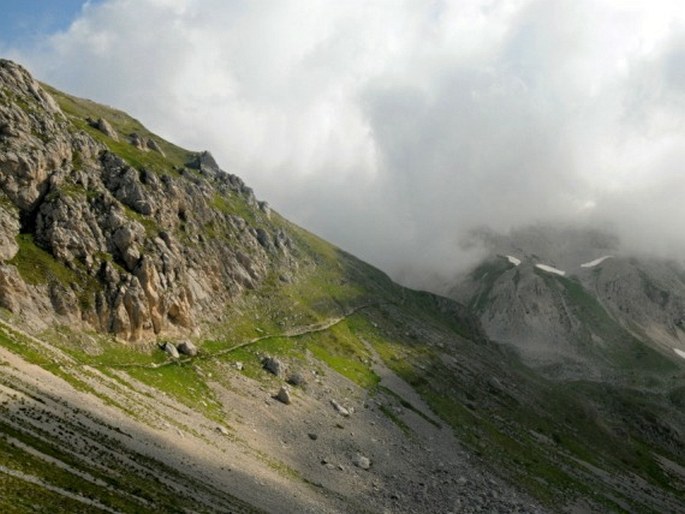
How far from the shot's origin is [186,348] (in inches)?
4252

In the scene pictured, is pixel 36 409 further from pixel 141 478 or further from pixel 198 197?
pixel 198 197

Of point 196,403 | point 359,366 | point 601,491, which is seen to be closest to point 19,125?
point 196,403

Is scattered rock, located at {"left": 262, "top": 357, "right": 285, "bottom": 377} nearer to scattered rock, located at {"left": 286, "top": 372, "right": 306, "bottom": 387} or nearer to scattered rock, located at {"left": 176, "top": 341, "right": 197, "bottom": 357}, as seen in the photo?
scattered rock, located at {"left": 286, "top": 372, "right": 306, "bottom": 387}

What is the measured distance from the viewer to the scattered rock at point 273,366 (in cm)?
11769

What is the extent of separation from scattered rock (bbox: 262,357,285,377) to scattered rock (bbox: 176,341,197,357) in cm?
1604

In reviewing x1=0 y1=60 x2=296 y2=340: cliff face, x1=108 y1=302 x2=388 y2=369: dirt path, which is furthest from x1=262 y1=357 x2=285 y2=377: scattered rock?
x1=0 y1=60 x2=296 y2=340: cliff face

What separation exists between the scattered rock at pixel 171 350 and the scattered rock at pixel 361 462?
36703 mm

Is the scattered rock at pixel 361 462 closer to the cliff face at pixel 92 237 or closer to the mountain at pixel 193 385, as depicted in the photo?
the mountain at pixel 193 385

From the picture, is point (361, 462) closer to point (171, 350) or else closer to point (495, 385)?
point (171, 350)

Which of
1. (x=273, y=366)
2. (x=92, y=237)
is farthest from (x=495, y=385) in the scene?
(x=92, y=237)

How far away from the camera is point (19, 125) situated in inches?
4306

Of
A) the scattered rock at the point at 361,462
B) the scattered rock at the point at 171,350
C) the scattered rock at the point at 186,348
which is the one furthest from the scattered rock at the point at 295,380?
the scattered rock at the point at 361,462

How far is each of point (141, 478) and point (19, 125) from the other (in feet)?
279

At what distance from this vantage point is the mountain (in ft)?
182
